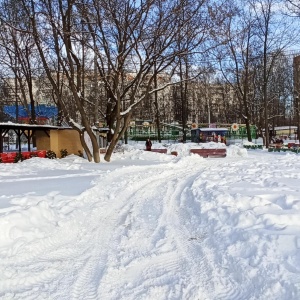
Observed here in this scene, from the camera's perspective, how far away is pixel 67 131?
27828 millimetres

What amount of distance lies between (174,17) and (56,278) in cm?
1747

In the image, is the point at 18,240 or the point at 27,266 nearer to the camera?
the point at 27,266

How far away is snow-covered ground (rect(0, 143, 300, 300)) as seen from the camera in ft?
14.2

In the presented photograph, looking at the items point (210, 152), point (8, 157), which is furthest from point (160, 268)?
point (210, 152)

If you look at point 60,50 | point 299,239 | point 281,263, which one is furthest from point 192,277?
point 60,50

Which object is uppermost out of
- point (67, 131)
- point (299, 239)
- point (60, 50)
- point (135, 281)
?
point (60, 50)

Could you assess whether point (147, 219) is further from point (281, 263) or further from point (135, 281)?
point (281, 263)

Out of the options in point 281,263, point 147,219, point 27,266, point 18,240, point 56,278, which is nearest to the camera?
point 281,263

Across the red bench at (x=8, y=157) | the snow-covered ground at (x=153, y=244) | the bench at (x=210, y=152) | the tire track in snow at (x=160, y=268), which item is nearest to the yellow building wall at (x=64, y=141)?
the red bench at (x=8, y=157)

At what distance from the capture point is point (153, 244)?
6.10m

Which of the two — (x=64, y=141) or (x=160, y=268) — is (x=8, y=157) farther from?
(x=160, y=268)

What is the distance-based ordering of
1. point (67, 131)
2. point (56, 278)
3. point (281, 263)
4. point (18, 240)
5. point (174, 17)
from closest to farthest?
point (281, 263) < point (56, 278) < point (18, 240) < point (174, 17) < point (67, 131)

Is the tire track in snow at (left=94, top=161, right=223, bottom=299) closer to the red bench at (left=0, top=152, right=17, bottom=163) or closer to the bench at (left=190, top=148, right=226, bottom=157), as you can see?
the red bench at (left=0, top=152, right=17, bottom=163)

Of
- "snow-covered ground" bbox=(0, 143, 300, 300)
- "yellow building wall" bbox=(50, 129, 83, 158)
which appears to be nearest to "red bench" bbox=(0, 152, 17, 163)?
"yellow building wall" bbox=(50, 129, 83, 158)
